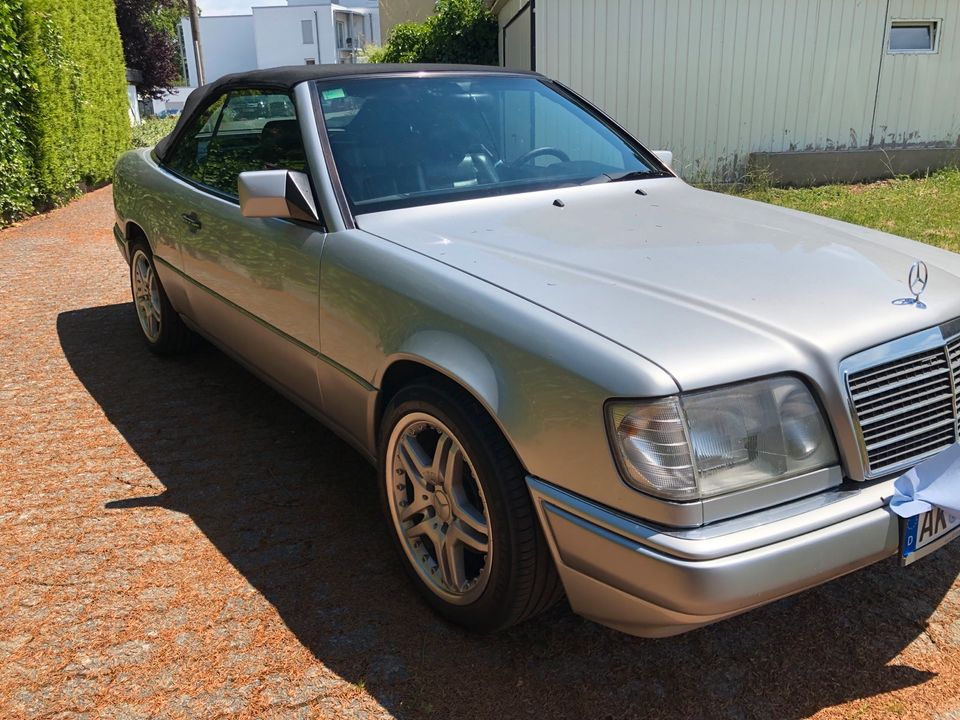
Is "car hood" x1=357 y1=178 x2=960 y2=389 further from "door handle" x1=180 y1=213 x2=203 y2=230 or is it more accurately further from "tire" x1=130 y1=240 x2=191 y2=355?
"tire" x1=130 y1=240 x2=191 y2=355

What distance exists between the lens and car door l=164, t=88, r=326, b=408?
10.6 ft

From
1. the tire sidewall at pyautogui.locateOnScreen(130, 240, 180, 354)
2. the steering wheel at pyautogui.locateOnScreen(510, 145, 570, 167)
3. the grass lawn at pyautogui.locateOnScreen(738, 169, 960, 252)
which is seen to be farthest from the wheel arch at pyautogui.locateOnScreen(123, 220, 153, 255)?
the grass lawn at pyautogui.locateOnScreen(738, 169, 960, 252)

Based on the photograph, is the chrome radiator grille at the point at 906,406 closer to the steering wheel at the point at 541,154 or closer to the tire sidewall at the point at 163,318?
the steering wheel at the point at 541,154

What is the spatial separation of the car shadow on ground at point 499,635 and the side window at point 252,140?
131 cm

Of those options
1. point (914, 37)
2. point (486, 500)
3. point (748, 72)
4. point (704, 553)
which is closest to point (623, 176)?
point (486, 500)

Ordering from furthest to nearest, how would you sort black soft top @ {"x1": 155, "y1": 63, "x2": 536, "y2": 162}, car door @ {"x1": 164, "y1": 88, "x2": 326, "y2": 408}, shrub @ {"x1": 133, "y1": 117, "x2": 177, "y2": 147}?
shrub @ {"x1": 133, "y1": 117, "x2": 177, "y2": 147} → black soft top @ {"x1": 155, "y1": 63, "x2": 536, "y2": 162} → car door @ {"x1": 164, "y1": 88, "x2": 326, "y2": 408}

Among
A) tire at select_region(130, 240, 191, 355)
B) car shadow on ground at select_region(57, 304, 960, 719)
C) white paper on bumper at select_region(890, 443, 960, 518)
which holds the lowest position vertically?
car shadow on ground at select_region(57, 304, 960, 719)

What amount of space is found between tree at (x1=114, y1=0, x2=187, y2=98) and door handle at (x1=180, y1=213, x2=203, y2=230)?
24778 millimetres

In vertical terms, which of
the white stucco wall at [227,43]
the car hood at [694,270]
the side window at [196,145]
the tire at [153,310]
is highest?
the white stucco wall at [227,43]

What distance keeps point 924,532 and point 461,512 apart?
4.02ft

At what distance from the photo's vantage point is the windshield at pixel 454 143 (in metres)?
3.26

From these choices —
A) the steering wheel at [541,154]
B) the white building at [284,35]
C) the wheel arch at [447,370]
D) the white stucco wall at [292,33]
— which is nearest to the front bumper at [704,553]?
the wheel arch at [447,370]

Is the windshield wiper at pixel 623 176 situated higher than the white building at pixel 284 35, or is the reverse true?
the white building at pixel 284 35

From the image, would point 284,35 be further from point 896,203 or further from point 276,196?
point 276,196
